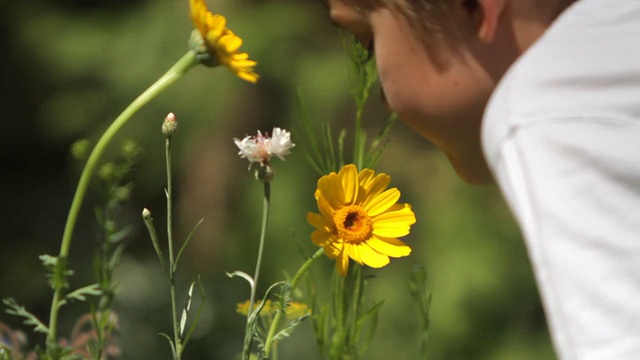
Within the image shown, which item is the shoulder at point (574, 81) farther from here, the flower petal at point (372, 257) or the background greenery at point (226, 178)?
the background greenery at point (226, 178)

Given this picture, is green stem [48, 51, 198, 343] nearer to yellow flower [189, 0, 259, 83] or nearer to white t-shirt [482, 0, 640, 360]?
yellow flower [189, 0, 259, 83]

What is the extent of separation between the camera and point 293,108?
2.69 meters

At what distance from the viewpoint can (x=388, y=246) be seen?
933 mm

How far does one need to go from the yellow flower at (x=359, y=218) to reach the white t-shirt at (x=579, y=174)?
0.12 metres

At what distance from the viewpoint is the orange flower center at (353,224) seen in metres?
0.92

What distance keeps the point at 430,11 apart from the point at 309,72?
62.6 inches

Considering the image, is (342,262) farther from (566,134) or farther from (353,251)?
(566,134)

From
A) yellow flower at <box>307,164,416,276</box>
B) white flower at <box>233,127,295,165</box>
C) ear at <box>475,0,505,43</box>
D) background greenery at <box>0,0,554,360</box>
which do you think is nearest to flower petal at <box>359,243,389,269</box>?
yellow flower at <box>307,164,416,276</box>

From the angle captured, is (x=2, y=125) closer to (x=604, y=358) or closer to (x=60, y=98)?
(x=60, y=98)

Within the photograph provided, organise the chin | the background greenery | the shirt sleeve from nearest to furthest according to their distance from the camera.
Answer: the shirt sleeve → the chin → the background greenery

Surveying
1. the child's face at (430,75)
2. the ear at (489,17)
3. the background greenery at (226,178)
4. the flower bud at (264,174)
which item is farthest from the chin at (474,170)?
the background greenery at (226,178)

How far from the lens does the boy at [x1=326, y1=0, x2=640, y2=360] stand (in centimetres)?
74

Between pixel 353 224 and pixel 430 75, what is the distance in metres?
0.16

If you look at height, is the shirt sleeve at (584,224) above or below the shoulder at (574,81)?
below
